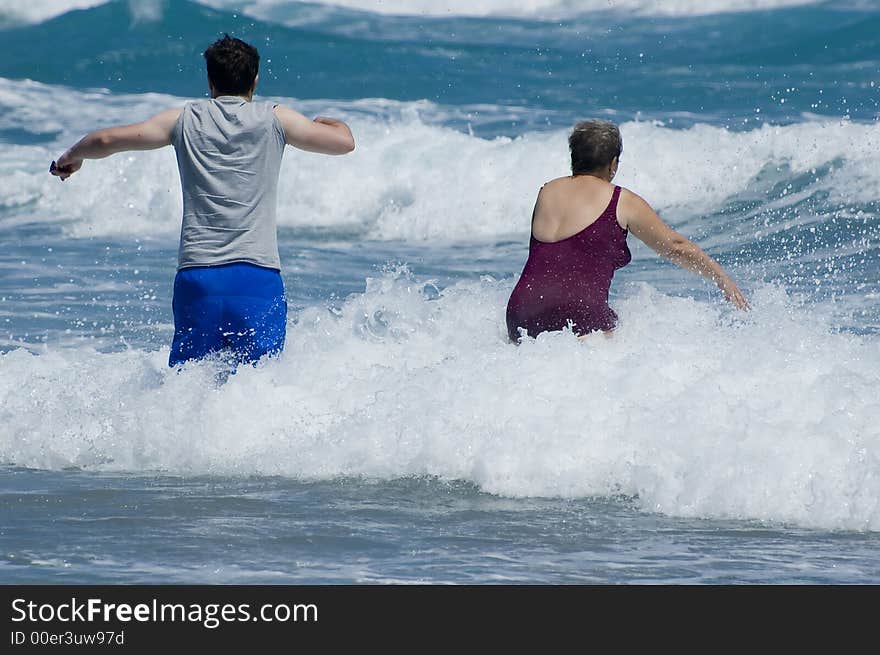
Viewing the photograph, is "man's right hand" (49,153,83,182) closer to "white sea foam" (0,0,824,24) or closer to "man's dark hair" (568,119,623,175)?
"man's dark hair" (568,119,623,175)

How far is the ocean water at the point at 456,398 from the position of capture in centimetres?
426

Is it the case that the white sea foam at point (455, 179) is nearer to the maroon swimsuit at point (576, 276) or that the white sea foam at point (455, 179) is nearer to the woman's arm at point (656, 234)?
the woman's arm at point (656, 234)

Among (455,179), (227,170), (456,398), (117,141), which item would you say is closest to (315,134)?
(227,170)

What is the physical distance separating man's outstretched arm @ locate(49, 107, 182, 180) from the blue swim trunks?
0.49 m

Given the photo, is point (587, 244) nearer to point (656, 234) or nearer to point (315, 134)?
point (656, 234)

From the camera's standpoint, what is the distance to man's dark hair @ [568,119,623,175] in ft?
18.2

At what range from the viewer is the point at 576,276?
548cm

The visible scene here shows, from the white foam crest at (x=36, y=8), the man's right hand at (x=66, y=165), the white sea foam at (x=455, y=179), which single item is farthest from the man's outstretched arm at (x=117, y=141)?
the white foam crest at (x=36, y=8)

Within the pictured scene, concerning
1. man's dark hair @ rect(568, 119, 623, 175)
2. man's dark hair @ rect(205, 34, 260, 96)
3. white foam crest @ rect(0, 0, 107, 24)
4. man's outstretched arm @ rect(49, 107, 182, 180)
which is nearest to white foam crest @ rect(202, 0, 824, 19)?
white foam crest @ rect(0, 0, 107, 24)

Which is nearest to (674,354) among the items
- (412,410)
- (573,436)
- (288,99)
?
(573,436)

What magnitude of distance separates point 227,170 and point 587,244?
57.2 inches

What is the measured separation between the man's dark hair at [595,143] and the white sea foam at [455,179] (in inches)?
276
